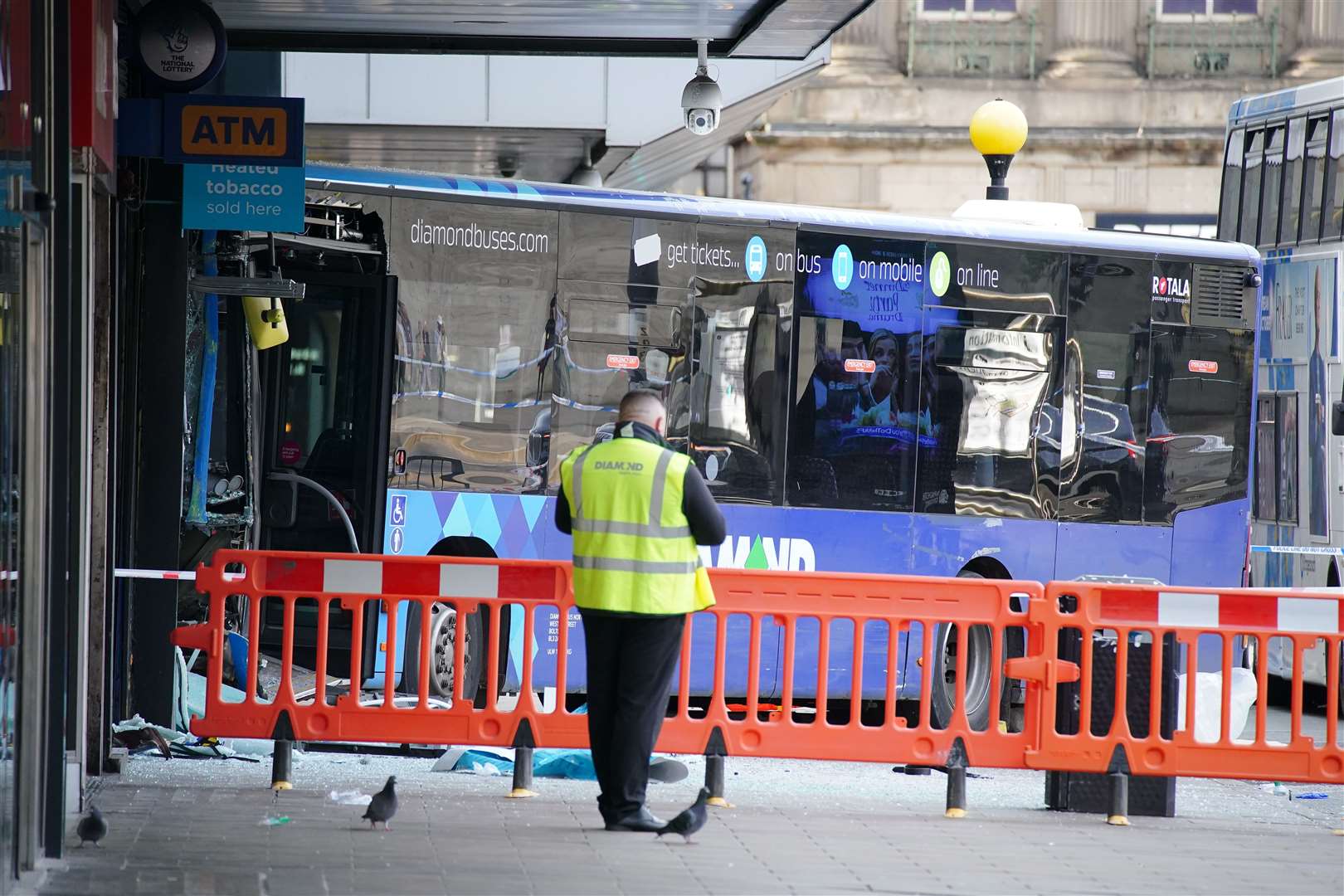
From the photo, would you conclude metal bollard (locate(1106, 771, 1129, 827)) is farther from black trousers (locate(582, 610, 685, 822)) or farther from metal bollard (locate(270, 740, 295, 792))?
metal bollard (locate(270, 740, 295, 792))

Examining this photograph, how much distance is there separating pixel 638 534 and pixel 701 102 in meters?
5.39

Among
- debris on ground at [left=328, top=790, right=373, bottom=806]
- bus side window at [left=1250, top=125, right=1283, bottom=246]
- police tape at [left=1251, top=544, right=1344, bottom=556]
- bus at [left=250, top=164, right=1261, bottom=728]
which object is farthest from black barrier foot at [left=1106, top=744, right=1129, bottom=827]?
bus side window at [left=1250, top=125, right=1283, bottom=246]

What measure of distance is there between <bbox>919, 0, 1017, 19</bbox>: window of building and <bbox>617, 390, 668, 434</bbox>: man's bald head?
27.4 m

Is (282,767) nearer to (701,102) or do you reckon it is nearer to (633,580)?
(633,580)

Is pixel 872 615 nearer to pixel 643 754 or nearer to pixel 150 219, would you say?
pixel 643 754

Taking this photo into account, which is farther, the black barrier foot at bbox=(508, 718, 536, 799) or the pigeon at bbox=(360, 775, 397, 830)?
the black barrier foot at bbox=(508, 718, 536, 799)

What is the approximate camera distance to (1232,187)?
19031 mm

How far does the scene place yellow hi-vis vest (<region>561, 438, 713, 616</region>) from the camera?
8305mm

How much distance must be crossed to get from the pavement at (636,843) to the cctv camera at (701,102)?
14.5 feet

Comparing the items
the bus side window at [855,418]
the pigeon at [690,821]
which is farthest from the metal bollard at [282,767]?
the bus side window at [855,418]

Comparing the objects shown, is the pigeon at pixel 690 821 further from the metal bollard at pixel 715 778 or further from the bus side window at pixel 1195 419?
the bus side window at pixel 1195 419

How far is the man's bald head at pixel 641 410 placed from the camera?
334 inches

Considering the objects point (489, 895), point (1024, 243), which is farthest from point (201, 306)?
point (1024, 243)

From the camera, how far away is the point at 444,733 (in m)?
9.78
